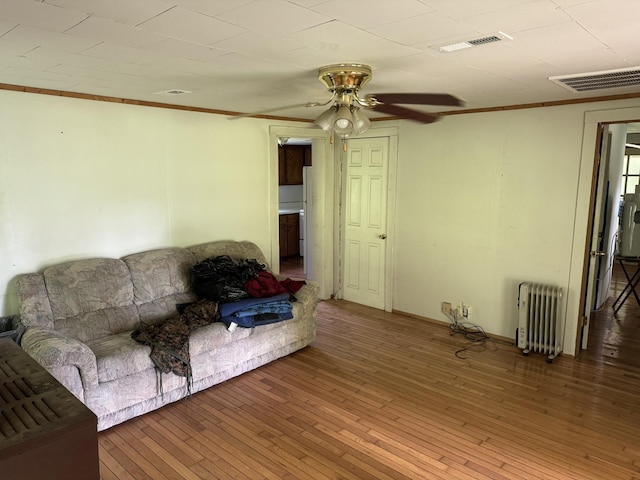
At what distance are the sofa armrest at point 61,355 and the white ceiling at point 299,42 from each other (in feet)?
5.42

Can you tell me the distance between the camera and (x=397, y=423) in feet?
10.0

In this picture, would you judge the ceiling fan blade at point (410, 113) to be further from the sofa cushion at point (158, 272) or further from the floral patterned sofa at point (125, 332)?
the sofa cushion at point (158, 272)

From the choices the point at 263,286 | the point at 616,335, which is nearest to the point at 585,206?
the point at 616,335

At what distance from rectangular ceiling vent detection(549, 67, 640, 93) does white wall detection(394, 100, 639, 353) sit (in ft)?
2.03

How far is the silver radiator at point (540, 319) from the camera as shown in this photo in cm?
409

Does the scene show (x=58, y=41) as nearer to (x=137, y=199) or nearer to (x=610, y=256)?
(x=137, y=199)

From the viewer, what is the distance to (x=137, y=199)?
399 centimetres

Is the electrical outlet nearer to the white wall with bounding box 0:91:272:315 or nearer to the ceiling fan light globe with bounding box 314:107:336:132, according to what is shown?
the white wall with bounding box 0:91:272:315

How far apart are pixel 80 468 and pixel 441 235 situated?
4419 mm

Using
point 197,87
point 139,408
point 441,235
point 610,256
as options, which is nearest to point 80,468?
point 139,408

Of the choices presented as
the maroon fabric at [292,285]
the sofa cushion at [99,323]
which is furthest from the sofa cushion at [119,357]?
the maroon fabric at [292,285]

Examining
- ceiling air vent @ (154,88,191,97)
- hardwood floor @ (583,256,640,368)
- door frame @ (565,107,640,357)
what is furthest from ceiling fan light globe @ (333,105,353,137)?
hardwood floor @ (583,256,640,368)

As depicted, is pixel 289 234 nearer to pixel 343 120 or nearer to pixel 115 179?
pixel 115 179

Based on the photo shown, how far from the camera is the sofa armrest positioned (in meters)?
2.62
